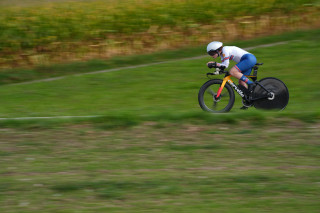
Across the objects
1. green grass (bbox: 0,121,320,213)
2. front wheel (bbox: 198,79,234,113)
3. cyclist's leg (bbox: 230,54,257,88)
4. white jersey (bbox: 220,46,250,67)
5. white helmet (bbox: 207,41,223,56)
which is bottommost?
green grass (bbox: 0,121,320,213)

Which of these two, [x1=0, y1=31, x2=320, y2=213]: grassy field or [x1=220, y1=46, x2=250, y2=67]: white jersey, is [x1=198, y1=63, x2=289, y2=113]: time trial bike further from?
[x1=0, y1=31, x2=320, y2=213]: grassy field

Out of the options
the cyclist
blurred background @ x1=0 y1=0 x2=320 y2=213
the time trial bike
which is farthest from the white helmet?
blurred background @ x1=0 y1=0 x2=320 y2=213

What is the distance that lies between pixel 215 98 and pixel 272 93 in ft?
3.75

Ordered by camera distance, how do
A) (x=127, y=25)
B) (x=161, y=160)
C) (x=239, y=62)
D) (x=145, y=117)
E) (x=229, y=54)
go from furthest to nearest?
(x=127, y=25) < (x=239, y=62) < (x=229, y=54) < (x=145, y=117) < (x=161, y=160)

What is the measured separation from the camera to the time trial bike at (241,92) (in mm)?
10773

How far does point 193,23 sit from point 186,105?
339 inches

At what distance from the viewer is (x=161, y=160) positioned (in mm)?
7828

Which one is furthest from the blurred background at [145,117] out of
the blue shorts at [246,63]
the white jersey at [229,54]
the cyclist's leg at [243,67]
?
the white jersey at [229,54]

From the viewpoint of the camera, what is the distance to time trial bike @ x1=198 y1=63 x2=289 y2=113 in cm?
1077

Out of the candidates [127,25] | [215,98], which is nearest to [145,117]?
[215,98]

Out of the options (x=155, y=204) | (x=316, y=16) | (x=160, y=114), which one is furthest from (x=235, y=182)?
(x=316, y=16)

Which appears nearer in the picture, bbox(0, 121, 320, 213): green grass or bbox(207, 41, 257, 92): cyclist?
bbox(0, 121, 320, 213): green grass

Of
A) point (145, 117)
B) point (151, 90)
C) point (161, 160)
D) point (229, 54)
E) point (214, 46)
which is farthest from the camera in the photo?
point (151, 90)

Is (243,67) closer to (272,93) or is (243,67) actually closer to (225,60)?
(225,60)
